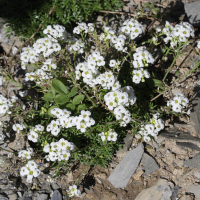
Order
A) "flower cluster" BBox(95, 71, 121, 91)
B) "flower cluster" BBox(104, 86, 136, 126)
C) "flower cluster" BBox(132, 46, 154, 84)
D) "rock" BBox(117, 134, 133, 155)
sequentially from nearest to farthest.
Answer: "flower cluster" BBox(104, 86, 136, 126), "flower cluster" BBox(95, 71, 121, 91), "flower cluster" BBox(132, 46, 154, 84), "rock" BBox(117, 134, 133, 155)

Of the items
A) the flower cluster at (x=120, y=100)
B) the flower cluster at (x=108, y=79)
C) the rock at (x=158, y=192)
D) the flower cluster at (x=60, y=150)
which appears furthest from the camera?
the rock at (x=158, y=192)

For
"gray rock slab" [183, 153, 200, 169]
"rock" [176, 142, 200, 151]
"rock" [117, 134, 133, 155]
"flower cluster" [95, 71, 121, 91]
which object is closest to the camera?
"flower cluster" [95, 71, 121, 91]

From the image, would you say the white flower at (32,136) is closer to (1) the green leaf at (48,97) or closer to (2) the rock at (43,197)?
(1) the green leaf at (48,97)

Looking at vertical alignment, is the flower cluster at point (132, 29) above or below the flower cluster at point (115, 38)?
above

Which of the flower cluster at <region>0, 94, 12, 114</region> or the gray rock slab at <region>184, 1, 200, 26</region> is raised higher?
the gray rock slab at <region>184, 1, 200, 26</region>

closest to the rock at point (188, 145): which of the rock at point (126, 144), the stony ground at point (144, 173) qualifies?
the stony ground at point (144, 173)

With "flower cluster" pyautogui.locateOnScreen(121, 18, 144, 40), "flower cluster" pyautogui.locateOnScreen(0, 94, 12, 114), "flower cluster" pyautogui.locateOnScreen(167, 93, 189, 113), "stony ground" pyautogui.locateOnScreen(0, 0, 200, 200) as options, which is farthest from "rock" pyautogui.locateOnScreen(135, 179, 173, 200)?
"flower cluster" pyautogui.locateOnScreen(0, 94, 12, 114)

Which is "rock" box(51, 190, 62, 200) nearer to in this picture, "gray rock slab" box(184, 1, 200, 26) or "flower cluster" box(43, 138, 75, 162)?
"flower cluster" box(43, 138, 75, 162)

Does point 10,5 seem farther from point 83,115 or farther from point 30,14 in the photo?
point 83,115
